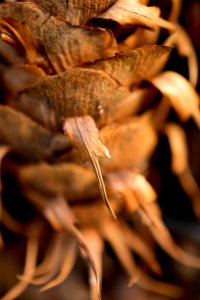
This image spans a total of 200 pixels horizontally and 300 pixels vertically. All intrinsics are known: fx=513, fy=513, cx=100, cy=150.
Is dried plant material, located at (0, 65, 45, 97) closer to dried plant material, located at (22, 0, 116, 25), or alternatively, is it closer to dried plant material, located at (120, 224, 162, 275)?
dried plant material, located at (22, 0, 116, 25)

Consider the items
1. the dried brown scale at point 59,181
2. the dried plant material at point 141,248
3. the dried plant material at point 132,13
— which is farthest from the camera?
the dried plant material at point 141,248

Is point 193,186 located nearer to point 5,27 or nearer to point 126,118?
point 126,118

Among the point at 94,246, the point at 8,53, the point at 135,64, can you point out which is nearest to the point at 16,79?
the point at 8,53

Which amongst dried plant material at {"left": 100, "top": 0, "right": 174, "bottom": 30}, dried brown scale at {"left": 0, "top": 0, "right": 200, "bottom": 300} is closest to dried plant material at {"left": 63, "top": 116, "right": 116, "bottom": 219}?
dried brown scale at {"left": 0, "top": 0, "right": 200, "bottom": 300}

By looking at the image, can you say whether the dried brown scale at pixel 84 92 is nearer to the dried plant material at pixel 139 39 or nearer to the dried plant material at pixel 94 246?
the dried plant material at pixel 139 39

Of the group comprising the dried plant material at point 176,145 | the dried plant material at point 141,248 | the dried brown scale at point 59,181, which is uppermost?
the dried plant material at point 176,145

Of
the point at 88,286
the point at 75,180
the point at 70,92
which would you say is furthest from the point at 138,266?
the point at 70,92

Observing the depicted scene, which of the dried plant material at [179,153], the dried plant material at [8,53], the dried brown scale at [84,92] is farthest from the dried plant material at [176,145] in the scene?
the dried plant material at [8,53]
